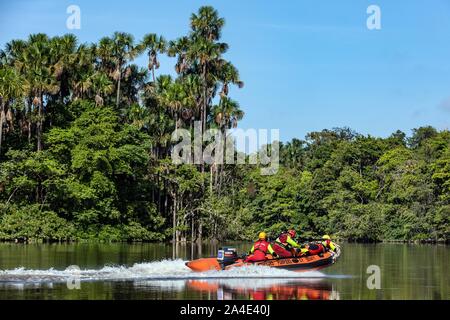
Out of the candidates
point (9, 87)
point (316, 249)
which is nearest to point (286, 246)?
point (316, 249)

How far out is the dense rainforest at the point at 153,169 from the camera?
6084 centimetres

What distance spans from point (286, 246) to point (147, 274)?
648cm

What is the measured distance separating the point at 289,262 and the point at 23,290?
12.0 metres

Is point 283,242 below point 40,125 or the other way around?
below

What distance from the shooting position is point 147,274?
30.1 m

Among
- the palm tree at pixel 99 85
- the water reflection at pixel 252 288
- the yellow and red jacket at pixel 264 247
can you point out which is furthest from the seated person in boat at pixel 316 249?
the palm tree at pixel 99 85

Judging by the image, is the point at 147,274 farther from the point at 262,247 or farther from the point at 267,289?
the point at 267,289

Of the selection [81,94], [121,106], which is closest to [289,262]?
[81,94]

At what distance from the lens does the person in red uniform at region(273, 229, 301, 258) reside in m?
32.7

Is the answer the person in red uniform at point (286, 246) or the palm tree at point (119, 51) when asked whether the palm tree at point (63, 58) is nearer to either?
the palm tree at point (119, 51)

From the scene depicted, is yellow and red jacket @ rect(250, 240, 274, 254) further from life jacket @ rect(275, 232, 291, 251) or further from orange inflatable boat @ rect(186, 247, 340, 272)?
life jacket @ rect(275, 232, 291, 251)

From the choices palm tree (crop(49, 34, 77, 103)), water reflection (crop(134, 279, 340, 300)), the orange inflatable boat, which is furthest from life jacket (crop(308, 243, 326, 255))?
palm tree (crop(49, 34, 77, 103))

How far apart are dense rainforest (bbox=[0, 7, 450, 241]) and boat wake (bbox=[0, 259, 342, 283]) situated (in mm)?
27559
